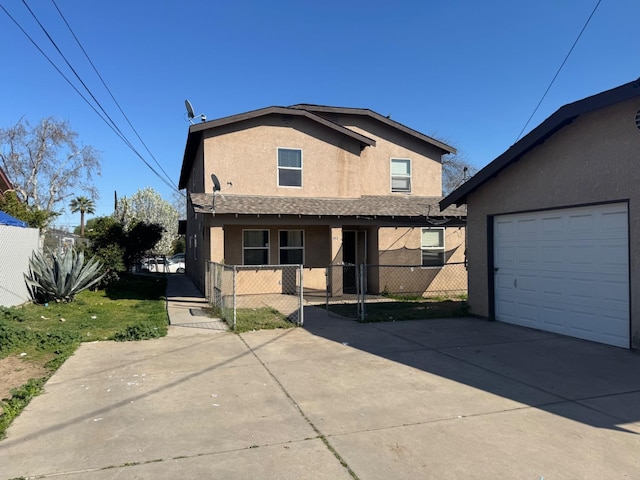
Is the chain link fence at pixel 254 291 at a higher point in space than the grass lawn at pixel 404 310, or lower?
higher

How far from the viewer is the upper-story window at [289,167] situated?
1511 cm

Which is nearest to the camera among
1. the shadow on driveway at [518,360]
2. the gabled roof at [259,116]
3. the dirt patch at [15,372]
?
the shadow on driveway at [518,360]

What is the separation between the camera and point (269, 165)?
49.0 ft

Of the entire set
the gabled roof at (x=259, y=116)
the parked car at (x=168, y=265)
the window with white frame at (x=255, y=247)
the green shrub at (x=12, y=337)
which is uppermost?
the gabled roof at (x=259, y=116)

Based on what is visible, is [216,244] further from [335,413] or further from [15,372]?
[335,413]

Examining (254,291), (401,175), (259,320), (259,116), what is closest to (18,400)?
(259,320)

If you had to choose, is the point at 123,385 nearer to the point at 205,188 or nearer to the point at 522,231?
the point at 522,231

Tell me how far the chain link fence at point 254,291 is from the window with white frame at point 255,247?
16.8 inches

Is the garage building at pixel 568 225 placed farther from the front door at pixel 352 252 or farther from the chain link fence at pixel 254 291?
the front door at pixel 352 252

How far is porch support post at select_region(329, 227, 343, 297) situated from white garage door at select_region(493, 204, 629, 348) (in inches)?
219

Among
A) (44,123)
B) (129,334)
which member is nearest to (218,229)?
A: (129,334)

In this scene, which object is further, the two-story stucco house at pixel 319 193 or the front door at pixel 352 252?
the front door at pixel 352 252

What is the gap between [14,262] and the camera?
11453 millimetres

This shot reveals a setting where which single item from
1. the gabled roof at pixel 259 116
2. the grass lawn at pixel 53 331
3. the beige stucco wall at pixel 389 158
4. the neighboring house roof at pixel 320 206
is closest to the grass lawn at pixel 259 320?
the grass lawn at pixel 53 331
